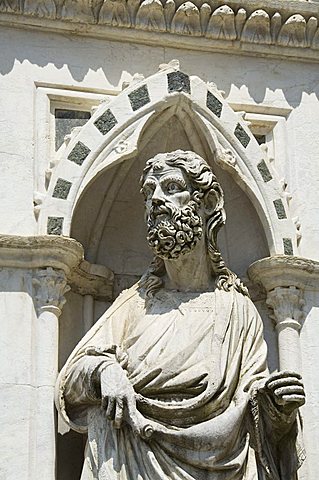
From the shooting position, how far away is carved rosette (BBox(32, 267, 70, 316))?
8.51 meters

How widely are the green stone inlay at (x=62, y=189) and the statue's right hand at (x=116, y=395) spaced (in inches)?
43.1

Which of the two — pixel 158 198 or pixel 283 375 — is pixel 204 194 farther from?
pixel 283 375

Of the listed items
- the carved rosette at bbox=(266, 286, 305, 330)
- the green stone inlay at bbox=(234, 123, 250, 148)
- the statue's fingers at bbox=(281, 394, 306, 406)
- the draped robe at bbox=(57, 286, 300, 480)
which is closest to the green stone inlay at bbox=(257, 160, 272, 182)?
the green stone inlay at bbox=(234, 123, 250, 148)

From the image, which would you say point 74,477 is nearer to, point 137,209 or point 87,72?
point 137,209

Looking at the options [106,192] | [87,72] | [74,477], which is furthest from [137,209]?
[74,477]

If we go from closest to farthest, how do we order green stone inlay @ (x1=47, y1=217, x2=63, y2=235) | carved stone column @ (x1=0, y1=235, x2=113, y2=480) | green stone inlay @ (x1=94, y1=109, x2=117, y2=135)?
carved stone column @ (x1=0, y1=235, x2=113, y2=480)
green stone inlay @ (x1=47, y1=217, x2=63, y2=235)
green stone inlay @ (x1=94, y1=109, x2=117, y2=135)

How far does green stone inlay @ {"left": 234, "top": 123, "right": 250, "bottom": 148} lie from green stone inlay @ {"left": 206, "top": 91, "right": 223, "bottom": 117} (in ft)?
0.40

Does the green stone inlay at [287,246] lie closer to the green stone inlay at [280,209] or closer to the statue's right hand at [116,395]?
the green stone inlay at [280,209]

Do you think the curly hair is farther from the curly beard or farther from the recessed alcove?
the recessed alcove

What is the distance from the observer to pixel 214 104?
9.05 m

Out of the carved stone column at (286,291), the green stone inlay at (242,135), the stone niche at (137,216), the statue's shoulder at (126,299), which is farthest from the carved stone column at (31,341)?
the green stone inlay at (242,135)

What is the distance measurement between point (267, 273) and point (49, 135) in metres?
1.31

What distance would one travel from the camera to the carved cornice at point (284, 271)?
880cm

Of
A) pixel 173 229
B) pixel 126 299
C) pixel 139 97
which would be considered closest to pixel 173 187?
pixel 173 229
